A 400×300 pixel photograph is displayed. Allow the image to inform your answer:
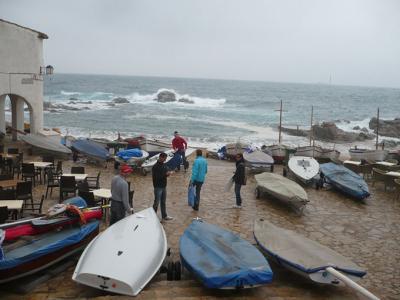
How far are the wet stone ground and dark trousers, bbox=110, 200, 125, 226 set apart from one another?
1259mm

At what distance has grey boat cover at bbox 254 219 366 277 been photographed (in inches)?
288

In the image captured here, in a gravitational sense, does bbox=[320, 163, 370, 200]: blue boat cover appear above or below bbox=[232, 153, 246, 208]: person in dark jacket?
below

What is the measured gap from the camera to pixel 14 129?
19953 millimetres

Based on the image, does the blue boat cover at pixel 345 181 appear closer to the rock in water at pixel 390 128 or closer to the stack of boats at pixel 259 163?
the stack of boats at pixel 259 163

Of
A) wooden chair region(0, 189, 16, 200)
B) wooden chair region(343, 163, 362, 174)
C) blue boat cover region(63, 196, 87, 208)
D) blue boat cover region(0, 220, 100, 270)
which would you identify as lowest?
wooden chair region(343, 163, 362, 174)

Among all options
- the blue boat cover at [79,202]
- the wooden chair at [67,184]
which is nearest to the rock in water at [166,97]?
the wooden chair at [67,184]

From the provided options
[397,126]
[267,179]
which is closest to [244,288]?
[267,179]

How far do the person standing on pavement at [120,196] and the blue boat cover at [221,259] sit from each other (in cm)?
152

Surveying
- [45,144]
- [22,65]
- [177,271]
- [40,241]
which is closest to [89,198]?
[40,241]

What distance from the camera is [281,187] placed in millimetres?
12930

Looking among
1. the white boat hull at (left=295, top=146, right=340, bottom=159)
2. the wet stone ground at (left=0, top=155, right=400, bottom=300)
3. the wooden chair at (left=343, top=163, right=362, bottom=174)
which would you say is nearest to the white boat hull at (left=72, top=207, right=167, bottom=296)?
the wet stone ground at (left=0, top=155, right=400, bottom=300)

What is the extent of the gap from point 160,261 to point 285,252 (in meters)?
2.39

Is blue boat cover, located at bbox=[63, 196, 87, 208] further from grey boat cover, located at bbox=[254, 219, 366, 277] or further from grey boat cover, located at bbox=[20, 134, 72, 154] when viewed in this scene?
grey boat cover, located at bbox=[20, 134, 72, 154]

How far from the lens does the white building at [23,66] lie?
1758 centimetres
